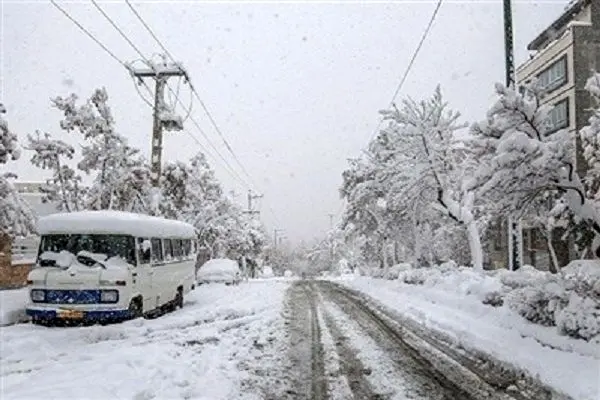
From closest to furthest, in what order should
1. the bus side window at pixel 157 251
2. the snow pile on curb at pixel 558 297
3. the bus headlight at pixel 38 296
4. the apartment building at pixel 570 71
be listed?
the snow pile on curb at pixel 558 297 → the bus headlight at pixel 38 296 → the bus side window at pixel 157 251 → the apartment building at pixel 570 71

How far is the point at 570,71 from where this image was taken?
38.1 m

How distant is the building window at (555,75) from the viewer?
39.2 metres

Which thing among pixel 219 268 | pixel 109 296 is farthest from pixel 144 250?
pixel 219 268

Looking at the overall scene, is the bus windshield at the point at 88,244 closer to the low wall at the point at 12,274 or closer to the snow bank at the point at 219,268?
the low wall at the point at 12,274

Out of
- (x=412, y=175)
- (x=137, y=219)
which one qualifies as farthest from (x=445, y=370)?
(x=412, y=175)

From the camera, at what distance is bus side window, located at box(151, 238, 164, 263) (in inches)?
618

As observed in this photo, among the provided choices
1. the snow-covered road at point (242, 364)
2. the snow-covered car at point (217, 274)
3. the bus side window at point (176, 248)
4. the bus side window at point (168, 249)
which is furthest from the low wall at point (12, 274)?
the snow-covered road at point (242, 364)

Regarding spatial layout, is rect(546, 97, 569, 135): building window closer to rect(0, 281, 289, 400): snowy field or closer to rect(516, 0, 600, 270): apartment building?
rect(516, 0, 600, 270): apartment building

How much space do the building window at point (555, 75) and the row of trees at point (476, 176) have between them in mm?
7600

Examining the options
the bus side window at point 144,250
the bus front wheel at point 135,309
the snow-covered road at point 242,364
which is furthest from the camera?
the bus side window at point 144,250

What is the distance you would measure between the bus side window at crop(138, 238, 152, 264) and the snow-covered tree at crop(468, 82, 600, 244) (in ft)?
25.1

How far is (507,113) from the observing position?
39.8ft

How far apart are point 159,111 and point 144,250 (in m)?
8.73

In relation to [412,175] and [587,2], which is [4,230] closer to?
[412,175]
